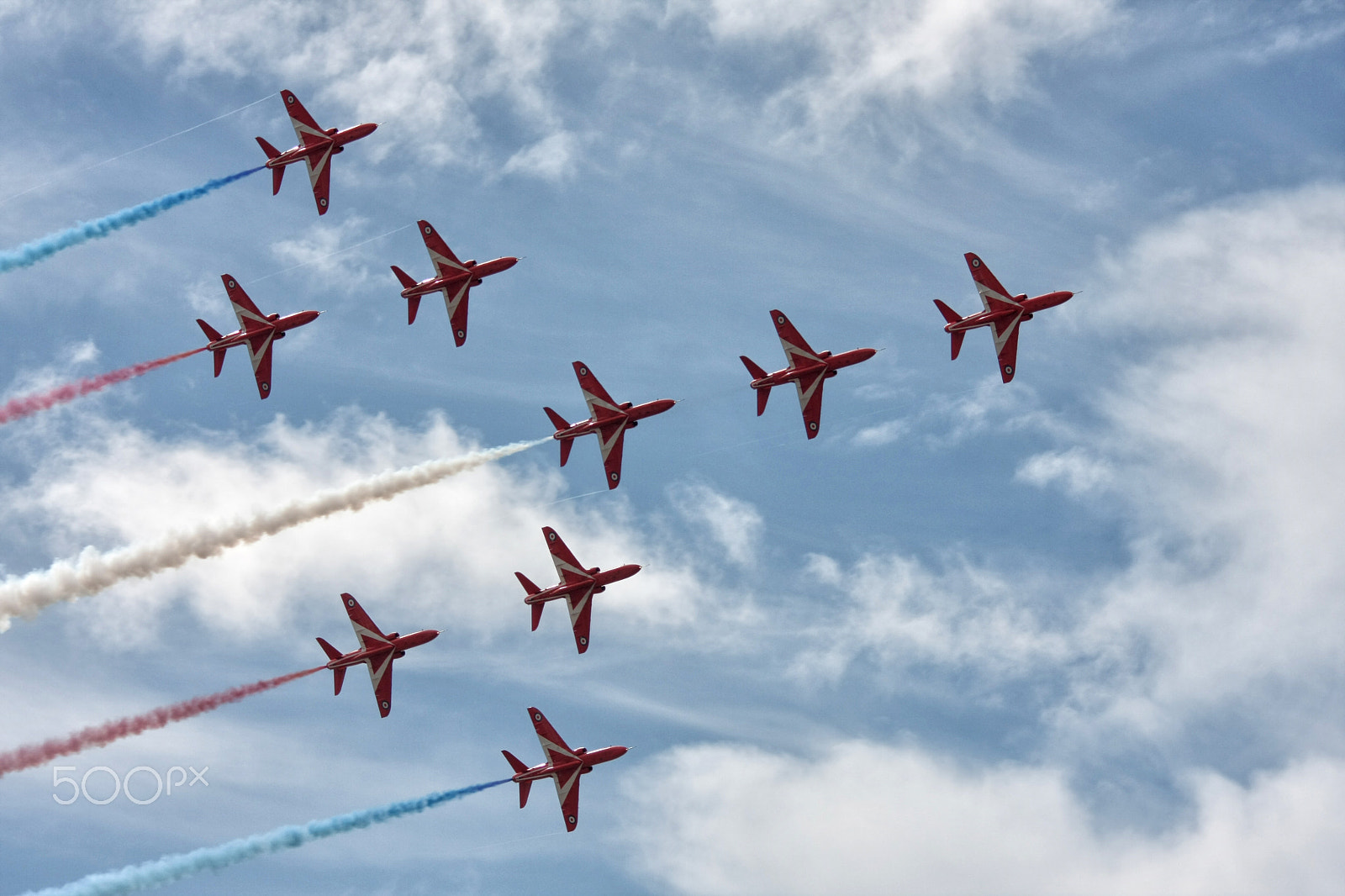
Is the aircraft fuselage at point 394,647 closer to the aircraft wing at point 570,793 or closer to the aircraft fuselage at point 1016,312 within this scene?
the aircraft wing at point 570,793

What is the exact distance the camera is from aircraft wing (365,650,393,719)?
12338 centimetres

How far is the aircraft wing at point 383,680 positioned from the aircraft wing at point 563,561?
14472mm

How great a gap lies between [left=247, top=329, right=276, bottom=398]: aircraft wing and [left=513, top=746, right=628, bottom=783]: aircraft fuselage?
119ft

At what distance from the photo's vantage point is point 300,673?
4756 inches

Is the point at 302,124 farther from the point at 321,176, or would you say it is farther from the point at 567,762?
the point at 567,762

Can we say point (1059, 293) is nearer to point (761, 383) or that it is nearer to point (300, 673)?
point (761, 383)

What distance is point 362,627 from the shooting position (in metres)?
124

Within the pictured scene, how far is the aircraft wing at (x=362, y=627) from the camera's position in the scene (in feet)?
405

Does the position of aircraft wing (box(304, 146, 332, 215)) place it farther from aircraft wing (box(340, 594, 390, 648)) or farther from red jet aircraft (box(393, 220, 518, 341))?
Result: aircraft wing (box(340, 594, 390, 648))

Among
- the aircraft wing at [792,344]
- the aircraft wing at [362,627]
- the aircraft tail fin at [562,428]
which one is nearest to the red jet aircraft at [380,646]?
the aircraft wing at [362,627]

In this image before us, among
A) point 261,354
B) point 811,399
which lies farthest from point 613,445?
point 261,354

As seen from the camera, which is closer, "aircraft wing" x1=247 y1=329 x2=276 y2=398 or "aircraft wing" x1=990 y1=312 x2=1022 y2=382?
"aircraft wing" x1=990 y1=312 x2=1022 y2=382

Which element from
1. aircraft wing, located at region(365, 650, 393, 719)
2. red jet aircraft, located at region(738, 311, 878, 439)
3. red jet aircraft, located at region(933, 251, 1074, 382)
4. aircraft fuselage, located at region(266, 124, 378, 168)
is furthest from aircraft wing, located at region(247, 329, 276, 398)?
red jet aircraft, located at region(933, 251, 1074, 382)

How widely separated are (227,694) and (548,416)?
105ft
